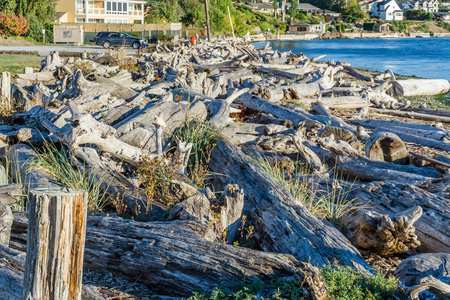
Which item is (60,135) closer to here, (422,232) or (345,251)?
(345,251)

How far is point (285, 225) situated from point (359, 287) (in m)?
1.27

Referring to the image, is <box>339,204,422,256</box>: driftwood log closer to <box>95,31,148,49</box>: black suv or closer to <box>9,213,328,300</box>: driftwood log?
<box>9,213,328,300</box>: driftwood log

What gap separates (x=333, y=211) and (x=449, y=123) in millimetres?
8234

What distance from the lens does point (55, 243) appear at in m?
2.33

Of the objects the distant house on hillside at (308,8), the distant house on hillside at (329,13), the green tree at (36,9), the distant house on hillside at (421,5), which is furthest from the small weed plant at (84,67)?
the distant house on hillside at (421,5)

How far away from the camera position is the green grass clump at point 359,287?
299cm

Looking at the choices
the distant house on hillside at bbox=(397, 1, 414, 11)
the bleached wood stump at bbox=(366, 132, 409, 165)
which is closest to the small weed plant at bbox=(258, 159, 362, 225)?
the bleached wood stump at bbox=(366, 132, 409, 165)

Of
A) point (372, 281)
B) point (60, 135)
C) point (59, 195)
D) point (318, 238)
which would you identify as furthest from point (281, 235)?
point (60, 135)

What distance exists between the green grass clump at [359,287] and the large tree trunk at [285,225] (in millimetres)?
292

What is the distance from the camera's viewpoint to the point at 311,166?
6.58 m

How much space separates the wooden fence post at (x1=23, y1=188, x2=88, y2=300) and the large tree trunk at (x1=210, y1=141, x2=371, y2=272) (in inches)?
71.1

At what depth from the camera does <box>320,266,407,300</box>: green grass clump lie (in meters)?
2.99

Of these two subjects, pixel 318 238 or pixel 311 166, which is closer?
pixel 318 238

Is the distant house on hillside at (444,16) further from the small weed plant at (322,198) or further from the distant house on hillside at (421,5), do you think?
the small weed plant at (322,198)
